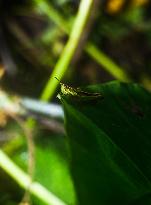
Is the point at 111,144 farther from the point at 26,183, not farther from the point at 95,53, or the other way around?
the point at 95,53

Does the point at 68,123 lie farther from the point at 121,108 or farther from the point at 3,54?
the point at 3,54

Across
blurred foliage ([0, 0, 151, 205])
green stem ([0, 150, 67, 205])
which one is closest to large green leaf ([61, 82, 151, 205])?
green stem ([0, 150, 67, 205])

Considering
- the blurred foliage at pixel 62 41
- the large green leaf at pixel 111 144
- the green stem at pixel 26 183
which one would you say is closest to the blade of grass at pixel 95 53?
the blurred foliage at pixel 62 41

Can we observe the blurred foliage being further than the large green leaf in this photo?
Yes

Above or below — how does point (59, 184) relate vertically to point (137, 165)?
below

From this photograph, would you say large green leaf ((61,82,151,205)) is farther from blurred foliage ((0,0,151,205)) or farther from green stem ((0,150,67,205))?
blurred foliage ((0,0,151,205))

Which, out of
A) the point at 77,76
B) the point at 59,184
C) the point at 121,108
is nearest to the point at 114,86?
the point at 121,108

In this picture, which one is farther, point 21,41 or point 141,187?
point 21,41
